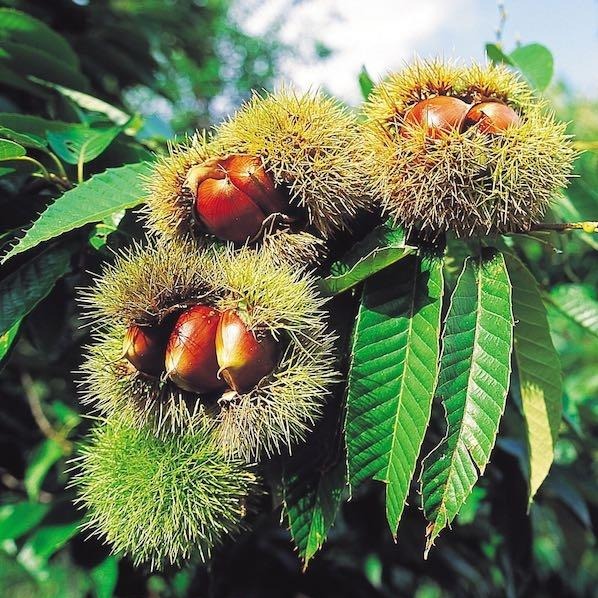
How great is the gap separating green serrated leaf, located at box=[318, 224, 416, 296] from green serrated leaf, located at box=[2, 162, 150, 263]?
0.28m

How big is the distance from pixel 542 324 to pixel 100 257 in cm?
67

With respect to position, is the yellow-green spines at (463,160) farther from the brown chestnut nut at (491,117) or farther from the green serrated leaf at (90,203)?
the green serrated leaf at (90,203)

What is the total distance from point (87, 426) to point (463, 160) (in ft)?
3.11

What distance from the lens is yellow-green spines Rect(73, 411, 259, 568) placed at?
2.44ft

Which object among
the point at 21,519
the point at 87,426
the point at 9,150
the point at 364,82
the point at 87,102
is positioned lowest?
the point at 21,519

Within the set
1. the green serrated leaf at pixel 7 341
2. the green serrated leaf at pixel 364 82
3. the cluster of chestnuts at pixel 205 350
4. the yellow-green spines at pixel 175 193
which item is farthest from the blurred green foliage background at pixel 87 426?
the green serrated leaf at pixel 364 82

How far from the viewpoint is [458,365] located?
76 cm

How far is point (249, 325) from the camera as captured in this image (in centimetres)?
71

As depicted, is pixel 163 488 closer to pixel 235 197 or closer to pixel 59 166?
pixel 235 197

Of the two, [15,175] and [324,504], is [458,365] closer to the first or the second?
[324,504]

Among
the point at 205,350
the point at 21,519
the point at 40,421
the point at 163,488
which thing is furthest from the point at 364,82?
the point at 40,421

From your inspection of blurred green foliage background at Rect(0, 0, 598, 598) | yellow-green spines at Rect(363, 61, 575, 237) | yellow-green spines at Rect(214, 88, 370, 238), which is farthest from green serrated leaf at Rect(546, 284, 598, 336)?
yellow-green spines at Rect(214, 88, 370, 238)

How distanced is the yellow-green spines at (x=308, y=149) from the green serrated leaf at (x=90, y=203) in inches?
6.6

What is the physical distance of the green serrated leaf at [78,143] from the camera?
102cm
